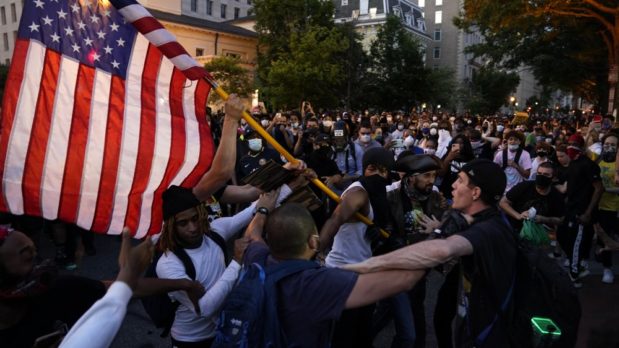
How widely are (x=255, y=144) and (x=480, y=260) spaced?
5832 mm

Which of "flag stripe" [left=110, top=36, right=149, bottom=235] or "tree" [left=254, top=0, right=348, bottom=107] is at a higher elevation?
"tree" [left=254, top=0, right=348, bottom=107]

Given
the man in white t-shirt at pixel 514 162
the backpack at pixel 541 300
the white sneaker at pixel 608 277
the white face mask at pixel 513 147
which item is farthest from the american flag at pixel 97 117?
the white face mask at pixel 513 147

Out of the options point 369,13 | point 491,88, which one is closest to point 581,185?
point 491,88

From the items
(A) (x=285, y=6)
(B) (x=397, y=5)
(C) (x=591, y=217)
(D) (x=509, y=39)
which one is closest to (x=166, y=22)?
(A) (x=285, y=6)

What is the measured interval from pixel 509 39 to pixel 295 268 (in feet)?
83.4

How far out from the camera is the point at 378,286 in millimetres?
1991

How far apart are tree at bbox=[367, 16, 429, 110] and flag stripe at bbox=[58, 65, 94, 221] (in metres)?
39.8

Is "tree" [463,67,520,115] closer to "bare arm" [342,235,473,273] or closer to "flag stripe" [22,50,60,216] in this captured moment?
"flag stripe" [22,50,60,216]

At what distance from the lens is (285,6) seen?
127ft

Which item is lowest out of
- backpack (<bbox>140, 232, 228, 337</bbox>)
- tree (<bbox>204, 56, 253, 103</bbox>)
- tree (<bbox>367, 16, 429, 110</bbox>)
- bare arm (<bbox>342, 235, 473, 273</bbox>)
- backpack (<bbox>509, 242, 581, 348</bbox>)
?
backpack (<bbox>140, 232, 228, 337</bbox>)

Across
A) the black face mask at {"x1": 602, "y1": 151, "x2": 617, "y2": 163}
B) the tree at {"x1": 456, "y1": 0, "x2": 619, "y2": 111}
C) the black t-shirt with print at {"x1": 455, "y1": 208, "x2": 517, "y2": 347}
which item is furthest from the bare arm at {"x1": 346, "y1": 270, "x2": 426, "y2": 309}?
the tree at {"x1": 456, "y1": 0, "x2": 619, "y2": 111}

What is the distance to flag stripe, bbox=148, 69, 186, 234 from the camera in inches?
134

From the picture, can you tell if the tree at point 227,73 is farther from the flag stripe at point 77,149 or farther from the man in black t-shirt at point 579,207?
the flag stripe at point 77,149

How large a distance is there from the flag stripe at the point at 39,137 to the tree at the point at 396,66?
131 feet
